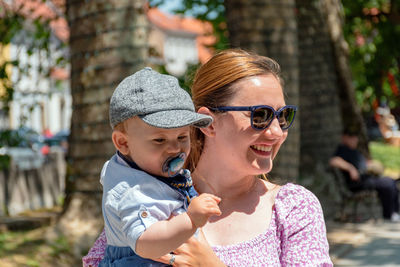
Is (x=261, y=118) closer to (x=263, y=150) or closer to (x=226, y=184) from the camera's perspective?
(x=263, y=150)

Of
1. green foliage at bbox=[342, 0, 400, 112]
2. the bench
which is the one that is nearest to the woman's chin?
the bench

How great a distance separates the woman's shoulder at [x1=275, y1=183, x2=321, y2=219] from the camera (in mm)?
2453

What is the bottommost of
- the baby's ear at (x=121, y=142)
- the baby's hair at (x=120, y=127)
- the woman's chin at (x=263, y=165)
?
the woman's chin at (x=263, y=165)

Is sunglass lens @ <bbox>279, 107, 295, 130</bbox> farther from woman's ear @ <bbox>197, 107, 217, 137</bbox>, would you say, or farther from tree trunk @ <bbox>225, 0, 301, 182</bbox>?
tree trunk @ <bbox>225, 0, 301, 182</bbox>

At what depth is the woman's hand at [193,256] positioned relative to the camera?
88.4 inches

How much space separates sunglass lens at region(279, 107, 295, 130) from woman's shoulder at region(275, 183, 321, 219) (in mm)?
265

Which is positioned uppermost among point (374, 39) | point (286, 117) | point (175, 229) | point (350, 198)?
point (286, 117)

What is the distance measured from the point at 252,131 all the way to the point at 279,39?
16.9ft

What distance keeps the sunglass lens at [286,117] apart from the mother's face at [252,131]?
3cm

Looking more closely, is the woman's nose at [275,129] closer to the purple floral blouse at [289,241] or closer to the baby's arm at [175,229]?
the purple floral blouse at [289,241]

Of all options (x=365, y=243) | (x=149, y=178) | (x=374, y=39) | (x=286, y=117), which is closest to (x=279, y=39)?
(x=365, y=243)

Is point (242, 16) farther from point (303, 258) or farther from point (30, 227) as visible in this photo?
point (303, 258)

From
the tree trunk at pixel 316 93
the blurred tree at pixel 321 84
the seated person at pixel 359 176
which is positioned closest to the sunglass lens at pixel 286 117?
the blurred tree at pixel 321 84

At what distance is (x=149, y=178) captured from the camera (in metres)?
2.18
